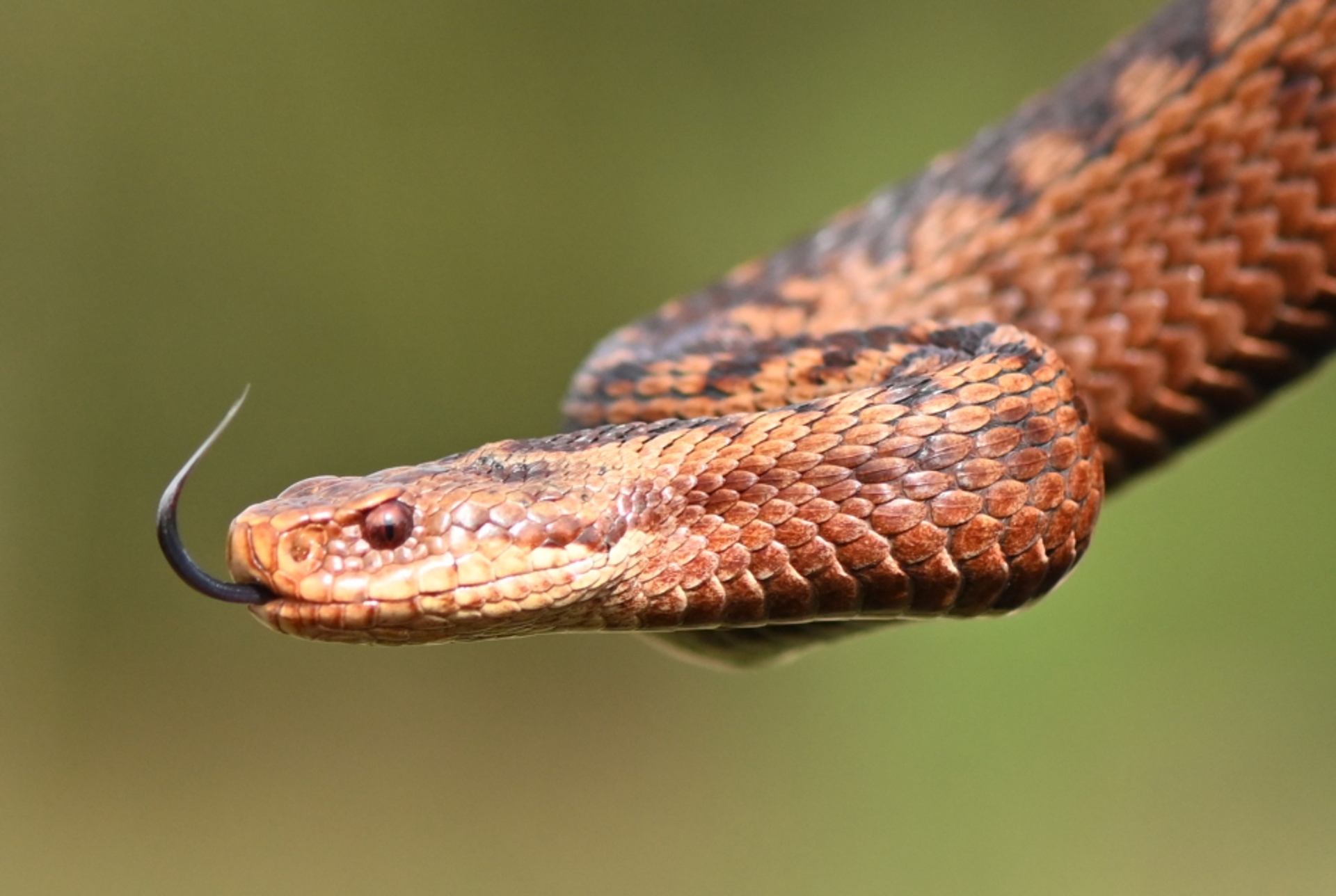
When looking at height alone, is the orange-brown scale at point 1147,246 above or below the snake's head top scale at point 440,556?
above

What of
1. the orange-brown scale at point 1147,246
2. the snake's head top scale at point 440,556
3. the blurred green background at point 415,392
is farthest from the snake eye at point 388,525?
the blurred green background at point 415,392

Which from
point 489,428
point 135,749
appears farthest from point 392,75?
point 135,749

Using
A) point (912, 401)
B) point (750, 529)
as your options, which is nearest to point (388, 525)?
point (750, 529)

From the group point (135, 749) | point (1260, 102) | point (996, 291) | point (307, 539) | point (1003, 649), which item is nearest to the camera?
point (307, 539)

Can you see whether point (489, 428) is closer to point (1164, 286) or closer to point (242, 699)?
point (242, 699)

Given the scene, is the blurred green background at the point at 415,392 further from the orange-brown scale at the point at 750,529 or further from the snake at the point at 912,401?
the orange-brown scale at the point at 750,529

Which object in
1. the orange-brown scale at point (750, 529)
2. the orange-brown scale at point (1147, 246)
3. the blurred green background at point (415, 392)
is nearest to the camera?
the orange-brown scale at point (750, 529)

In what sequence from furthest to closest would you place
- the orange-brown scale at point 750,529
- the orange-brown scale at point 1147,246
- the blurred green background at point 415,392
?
the blurred green background at point 415,392, the orange-brown scale at point 1147,246, the orange-brown scale at point 750,529
